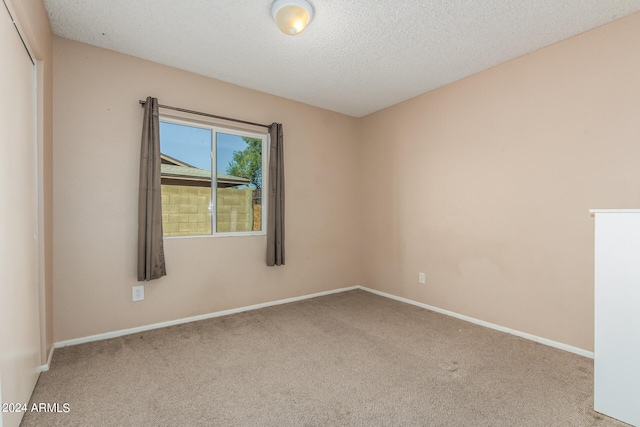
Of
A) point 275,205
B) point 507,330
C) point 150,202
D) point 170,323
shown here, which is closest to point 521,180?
point 507,330

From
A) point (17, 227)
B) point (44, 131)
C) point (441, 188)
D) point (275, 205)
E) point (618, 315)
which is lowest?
point (618, 315)

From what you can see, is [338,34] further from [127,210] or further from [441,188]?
[127,210]

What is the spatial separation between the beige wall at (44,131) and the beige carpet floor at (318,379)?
0.41m

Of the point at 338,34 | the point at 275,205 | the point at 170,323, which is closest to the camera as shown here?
the point at 338,34

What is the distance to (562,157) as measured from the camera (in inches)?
99.4

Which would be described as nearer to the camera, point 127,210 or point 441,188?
point 127,210

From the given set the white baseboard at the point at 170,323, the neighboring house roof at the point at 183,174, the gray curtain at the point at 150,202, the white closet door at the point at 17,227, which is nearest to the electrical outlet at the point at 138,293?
the gray curtain at the point at 150,202

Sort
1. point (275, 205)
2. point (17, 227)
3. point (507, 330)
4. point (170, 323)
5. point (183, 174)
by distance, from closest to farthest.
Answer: point (17, 227)
point (507, 330)
point (170, 323)
point (183, 174)
point (275, 205)

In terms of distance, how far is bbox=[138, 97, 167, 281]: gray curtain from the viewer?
272 centimetres

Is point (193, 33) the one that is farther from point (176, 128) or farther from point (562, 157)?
point (562, 157)

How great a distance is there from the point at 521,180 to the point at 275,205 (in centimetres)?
247

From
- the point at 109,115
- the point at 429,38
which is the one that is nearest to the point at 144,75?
the point at 109,115

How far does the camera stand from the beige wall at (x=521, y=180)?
2301mm

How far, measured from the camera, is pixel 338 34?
2.46 meters
